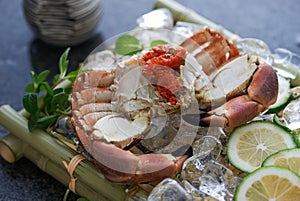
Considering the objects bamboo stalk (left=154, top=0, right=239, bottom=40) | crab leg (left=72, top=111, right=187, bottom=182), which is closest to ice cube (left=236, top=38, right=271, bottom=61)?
bamboo stalk (left=154, top=0, right=239, bottom=40)

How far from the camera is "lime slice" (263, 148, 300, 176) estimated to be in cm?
147

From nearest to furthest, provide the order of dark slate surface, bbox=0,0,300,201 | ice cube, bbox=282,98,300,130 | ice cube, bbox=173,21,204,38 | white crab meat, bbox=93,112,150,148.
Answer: white crab meat, bbox=93,112,150,148, ice cube, bbox=282,98,300,130, ice cube, bbox=173,21,204,38, dark slate surface, bbox=0,0,300,201

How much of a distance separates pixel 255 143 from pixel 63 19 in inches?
40.5

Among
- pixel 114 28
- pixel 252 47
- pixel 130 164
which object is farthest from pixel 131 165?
pixel 114 28

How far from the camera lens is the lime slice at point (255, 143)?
1.53 m

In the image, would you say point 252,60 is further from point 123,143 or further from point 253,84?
point 123,143

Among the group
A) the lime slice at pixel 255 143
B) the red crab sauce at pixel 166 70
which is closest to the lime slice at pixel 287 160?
the lime slice at pixel 255 143

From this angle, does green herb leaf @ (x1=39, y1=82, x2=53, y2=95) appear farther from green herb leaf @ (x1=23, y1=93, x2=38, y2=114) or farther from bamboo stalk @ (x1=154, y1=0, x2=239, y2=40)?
bamboo stalk @ (x1=154, y1=0, x2=239, y2=40)

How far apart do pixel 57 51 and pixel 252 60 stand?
99 centimetres

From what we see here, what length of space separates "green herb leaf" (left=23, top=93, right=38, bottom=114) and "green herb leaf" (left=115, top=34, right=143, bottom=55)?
34cm

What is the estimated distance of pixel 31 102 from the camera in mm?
1757

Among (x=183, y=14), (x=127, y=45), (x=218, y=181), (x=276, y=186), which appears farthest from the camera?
(x=183, y=14)

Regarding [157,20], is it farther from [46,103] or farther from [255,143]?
[255,143]

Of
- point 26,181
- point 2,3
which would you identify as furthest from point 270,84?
point 2,3
